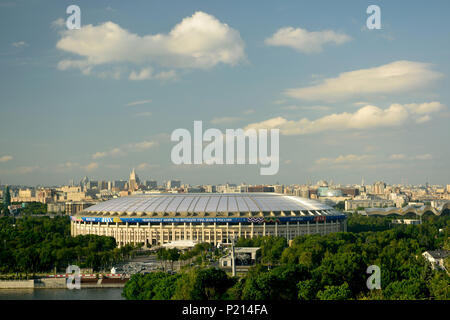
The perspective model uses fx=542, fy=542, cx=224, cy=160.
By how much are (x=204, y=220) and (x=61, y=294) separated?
30487 millimetres

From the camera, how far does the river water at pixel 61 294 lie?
36.2 meters

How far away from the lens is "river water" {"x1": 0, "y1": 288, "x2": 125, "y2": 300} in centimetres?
3616

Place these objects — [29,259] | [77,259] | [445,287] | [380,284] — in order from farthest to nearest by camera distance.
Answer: [77,259] < [29,259] < [380,284] < [445,287]

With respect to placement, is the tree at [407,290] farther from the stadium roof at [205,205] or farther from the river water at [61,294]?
the stadium roof at [205,205]

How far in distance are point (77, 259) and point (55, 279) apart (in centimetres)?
1154

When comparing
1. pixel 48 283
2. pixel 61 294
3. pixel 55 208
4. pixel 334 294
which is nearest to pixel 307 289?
pixel 334 294

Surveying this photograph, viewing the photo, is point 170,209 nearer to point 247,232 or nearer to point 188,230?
point 188,230

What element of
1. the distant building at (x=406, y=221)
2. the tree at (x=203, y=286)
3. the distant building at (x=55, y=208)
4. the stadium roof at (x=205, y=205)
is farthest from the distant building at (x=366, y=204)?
the tree at (x=203, y=286)

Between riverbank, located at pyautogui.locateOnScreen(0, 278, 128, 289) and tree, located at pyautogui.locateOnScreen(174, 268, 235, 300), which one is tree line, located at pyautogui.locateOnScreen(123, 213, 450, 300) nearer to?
tree, located at pyautogui.locateOnScreen(174, 268, 235, 300)

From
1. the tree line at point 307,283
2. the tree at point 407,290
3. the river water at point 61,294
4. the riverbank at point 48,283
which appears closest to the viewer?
the tree at point 407,290

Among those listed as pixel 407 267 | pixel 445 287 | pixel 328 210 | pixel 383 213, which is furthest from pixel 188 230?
pixel 383 213

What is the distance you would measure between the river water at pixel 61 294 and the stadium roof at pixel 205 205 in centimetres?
A: 2932

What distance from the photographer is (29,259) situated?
147 ft

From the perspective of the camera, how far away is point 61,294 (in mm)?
37562
